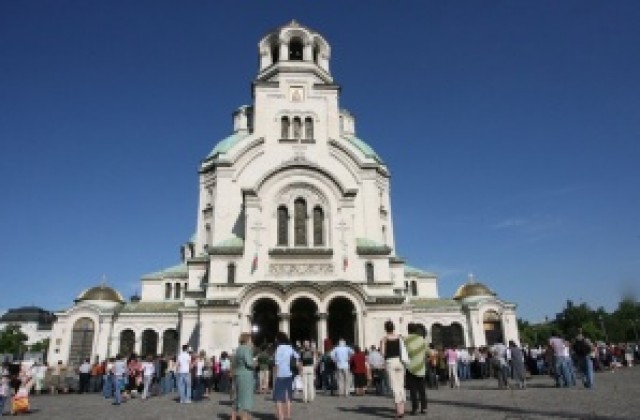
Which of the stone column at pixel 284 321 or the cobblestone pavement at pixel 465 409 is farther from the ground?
the stone column at pixel 284 321

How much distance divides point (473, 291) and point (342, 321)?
14.6m

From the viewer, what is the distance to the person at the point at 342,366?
16.2 m

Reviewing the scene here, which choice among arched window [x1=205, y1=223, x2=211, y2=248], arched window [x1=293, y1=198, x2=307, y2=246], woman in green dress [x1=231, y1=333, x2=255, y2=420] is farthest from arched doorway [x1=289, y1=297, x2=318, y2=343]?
woman in green dress [x1=231, y1=333, x2=255, y2=420]

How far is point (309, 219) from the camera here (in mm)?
31594

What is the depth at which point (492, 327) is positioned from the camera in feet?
123

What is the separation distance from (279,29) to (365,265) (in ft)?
76.6

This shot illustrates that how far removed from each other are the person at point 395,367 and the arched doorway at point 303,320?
18.0 metres

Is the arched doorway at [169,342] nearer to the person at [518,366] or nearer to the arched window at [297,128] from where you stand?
the arched window at [297,128]

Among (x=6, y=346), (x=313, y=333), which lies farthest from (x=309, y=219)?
(x=6, y=346)

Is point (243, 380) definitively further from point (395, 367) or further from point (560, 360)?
point (560, 360)

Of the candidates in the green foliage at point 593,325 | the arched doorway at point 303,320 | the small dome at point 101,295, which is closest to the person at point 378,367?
the arched doorway at point 303,320

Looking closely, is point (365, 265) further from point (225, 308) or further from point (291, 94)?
point (291, 94)

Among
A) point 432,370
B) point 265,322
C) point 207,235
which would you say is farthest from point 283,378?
point 207,235

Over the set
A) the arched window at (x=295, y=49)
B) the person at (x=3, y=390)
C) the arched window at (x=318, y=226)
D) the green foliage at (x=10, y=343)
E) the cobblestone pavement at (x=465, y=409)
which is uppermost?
the arched window at (x=295, y=49)
